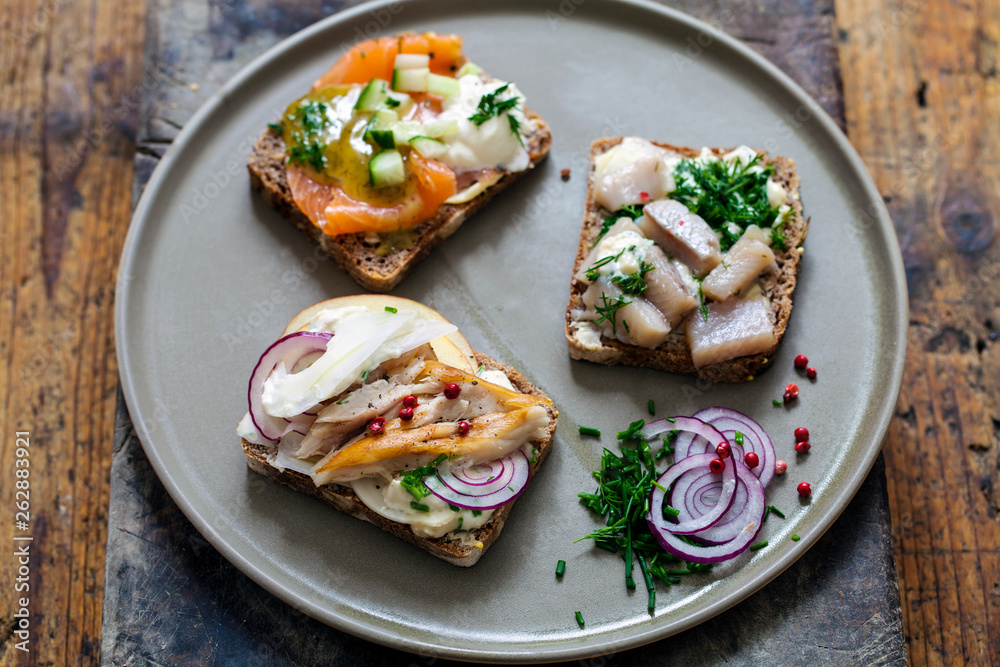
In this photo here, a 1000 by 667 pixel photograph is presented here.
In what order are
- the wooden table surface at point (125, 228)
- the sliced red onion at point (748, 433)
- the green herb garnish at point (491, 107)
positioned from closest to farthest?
1. the sliced red onion at point (748, 433)
2. the wooden table surface at point (125, 228)
3. the green herb garnish at point (491, 107)

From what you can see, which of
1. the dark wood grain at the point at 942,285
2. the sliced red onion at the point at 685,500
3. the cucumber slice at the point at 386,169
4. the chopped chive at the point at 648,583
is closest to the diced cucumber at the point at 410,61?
the cucumber slice at the point at 386,169

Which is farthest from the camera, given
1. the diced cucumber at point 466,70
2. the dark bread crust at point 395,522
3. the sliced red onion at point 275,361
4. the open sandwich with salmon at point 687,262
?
the diced cucumber at point 466,70

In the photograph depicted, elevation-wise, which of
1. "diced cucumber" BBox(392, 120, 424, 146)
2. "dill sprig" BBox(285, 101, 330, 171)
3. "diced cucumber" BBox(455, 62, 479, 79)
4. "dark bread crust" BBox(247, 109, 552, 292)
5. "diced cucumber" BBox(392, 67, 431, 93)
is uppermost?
"diced cucumber" BBox(455, 62, 479, 79)

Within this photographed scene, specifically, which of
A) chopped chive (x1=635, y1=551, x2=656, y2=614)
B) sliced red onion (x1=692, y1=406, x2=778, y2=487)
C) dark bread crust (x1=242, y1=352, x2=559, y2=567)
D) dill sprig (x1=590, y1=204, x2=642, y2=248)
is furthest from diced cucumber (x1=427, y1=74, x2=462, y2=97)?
chopped chive (x1=635, y1=551, x2=656, y2=614)

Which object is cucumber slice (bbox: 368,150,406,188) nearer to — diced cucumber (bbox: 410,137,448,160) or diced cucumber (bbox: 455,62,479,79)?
diced cucumber (bbox: 410,137,448,160)

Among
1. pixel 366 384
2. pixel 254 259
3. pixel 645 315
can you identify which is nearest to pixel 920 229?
pixel 645 315

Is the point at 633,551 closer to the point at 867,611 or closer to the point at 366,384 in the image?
the point at 867,611

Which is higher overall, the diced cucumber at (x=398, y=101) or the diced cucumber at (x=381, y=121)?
the diced cucumber at (x=398, y=101)

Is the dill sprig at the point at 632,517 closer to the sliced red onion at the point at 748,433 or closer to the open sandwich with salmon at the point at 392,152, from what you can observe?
the sliced red onion at the point at 748,433
